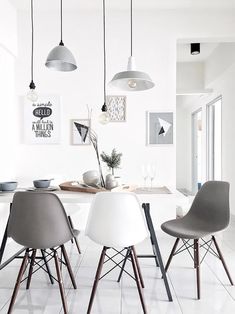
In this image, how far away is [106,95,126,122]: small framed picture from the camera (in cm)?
395

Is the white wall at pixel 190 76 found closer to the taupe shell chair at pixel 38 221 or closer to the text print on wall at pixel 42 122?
the text print on wall at pixel 42 122

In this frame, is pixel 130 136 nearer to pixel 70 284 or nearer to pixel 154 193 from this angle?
pixel 154 193

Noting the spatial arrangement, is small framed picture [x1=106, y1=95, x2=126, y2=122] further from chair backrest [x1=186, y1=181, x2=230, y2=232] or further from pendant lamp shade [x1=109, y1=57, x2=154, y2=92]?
chair backrest [x1=186, y1=181, x2=230, y2=232]

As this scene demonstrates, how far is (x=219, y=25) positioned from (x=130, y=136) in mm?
1934

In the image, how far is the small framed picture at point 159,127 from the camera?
12.9 feet

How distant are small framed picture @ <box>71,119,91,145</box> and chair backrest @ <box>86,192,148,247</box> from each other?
212 cm


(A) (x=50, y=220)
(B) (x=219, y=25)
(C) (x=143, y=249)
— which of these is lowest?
(C) (x=143, y=249)

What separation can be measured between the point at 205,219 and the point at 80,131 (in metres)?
2.10

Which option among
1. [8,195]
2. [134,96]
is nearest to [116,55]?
[134,96]

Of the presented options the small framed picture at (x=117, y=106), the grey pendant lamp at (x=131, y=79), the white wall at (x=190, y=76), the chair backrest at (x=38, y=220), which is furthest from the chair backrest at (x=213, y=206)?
the white wall at (x=190, y=76)

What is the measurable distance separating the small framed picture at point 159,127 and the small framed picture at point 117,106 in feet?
1.12

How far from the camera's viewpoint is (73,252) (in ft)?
10.5

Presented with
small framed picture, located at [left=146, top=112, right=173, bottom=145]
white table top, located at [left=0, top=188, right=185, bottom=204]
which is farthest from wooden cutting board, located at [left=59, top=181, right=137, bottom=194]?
small framed picture, located at [left=146, top=112, right=173, bottom=145]

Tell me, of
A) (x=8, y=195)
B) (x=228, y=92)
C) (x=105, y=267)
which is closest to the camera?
(x=8, y=195)
